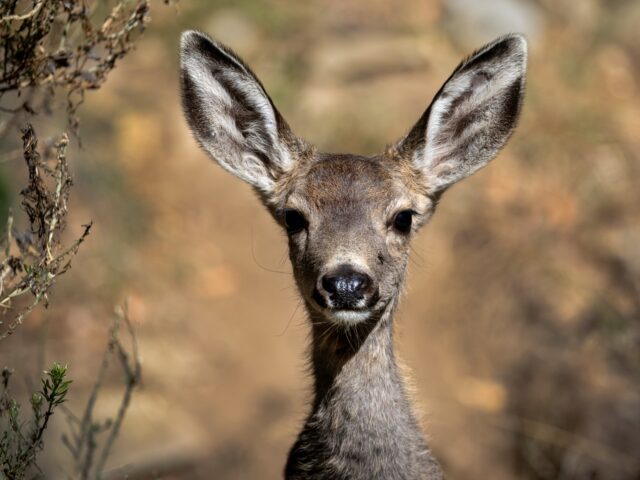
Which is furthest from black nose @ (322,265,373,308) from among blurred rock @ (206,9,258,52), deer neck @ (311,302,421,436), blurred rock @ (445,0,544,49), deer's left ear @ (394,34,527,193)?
blurred rock @ (445,0,544,49)

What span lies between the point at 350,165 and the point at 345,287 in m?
0.88

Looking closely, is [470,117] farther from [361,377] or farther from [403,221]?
[361,377]

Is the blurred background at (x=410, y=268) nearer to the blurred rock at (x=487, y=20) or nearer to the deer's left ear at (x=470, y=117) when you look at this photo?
the blurred rock at (x=487, y=20)

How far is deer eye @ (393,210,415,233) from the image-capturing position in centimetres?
477

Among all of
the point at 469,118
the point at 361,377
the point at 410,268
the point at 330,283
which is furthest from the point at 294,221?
the point at 410,268

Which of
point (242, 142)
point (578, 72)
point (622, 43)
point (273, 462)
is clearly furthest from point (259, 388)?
point (622, 43)

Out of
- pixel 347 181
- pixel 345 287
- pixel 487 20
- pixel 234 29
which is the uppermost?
pixel 234 29

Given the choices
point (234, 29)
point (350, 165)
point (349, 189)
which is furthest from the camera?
point (234, 29)

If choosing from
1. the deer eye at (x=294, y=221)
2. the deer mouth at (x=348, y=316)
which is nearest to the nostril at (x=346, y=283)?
the deer mouth at (x=348, y=316)

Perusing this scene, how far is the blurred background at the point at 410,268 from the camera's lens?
8562 mm

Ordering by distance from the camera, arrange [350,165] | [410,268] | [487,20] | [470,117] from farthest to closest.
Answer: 1. [487,20]
2. [410,268]
3. [470,117]
4. [350,165]

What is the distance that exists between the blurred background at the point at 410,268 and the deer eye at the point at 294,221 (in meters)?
2.63

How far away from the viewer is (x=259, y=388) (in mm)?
9227

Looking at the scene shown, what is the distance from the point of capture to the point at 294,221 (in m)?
4.80
